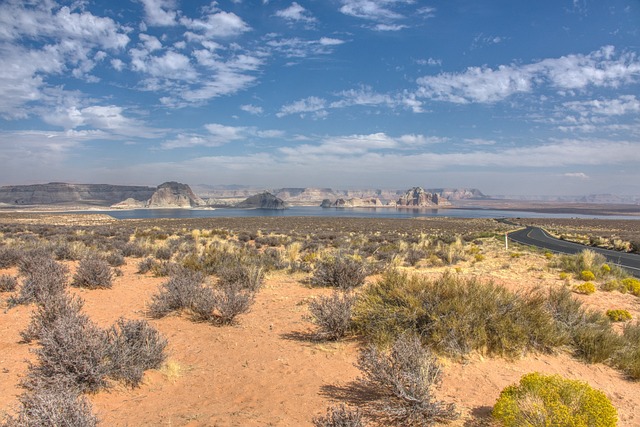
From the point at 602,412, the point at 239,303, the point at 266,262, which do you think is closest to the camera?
the point at 602,412

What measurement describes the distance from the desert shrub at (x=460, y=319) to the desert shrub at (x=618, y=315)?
348 centimetres

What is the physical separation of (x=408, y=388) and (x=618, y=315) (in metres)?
7.69

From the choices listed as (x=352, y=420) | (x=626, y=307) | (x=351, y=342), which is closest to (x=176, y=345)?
(x=351, y=342)

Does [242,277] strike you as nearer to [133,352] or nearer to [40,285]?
[40,285]

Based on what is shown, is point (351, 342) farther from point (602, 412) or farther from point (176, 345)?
point (602, 412)

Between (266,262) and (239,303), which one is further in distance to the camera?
(266,262)

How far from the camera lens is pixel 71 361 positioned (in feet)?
14.8

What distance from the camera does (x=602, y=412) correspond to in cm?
359

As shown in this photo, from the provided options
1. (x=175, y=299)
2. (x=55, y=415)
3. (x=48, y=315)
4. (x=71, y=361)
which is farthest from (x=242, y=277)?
(x=55, y=415)

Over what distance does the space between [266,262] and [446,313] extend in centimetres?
939

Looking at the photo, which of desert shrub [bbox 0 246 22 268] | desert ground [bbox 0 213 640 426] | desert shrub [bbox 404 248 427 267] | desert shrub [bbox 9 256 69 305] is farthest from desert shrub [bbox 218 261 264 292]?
desert shrub [bbox 404 248 427 267]

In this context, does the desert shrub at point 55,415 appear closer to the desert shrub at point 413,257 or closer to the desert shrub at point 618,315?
the desert shrub at point 618,315

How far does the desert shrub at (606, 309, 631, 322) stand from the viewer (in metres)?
8.67

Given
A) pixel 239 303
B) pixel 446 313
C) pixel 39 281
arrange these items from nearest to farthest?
pixel 446 313, pixel 239 303, pixel 39 281
